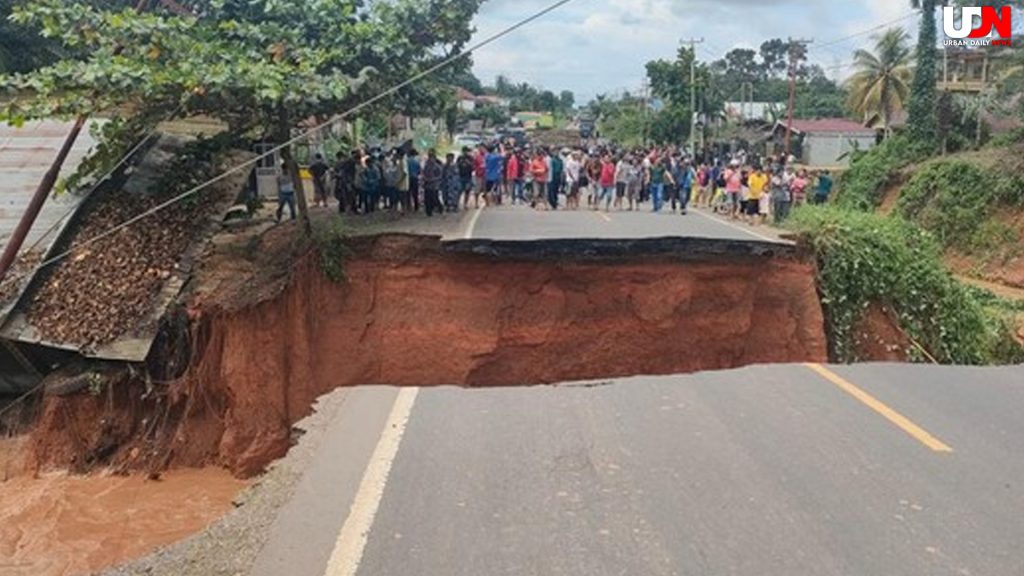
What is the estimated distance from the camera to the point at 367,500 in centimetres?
551

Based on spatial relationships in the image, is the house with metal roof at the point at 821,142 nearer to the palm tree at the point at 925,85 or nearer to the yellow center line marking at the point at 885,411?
the palm tree at the point at 925,85

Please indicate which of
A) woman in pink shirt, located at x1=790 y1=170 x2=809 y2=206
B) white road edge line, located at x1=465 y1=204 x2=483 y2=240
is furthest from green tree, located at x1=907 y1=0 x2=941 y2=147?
white road edge line, located at x1=465 y1=204 x2=483 y2=240

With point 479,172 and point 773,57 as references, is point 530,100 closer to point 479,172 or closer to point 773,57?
point 773,57

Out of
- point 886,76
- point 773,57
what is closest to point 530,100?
point 773,57

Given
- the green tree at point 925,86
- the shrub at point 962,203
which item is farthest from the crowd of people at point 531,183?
the green tree at point 925,86

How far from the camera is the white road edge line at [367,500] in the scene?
4.74m

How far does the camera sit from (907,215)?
29391 millimetres

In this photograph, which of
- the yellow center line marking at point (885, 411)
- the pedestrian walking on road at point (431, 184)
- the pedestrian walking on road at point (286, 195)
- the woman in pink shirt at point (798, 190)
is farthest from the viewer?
the woman in pink shirt at point (798, 190)

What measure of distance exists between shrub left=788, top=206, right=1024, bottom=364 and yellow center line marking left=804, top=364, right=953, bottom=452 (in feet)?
16.9

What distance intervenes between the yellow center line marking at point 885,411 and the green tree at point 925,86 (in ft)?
89.9

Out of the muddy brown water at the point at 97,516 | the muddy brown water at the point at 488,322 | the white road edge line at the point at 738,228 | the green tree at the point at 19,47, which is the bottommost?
the muddy brown water at the point at 97,516

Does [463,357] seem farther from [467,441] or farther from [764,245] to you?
[467,441]

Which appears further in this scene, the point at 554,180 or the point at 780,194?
the point at 554,180

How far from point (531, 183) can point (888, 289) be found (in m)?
9.06
